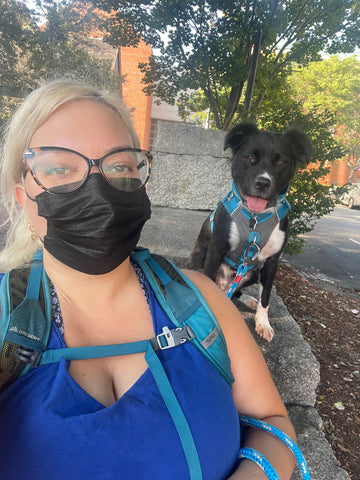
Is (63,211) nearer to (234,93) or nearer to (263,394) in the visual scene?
(263,394)

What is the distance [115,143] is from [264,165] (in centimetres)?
186

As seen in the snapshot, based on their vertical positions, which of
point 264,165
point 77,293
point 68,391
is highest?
point 264,165

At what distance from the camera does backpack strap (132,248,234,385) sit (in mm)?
1091

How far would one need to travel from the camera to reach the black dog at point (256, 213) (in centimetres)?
264

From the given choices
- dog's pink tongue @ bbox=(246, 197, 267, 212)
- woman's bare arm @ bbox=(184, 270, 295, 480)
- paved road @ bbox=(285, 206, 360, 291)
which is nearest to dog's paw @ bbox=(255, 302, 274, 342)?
dog's pink tongue @ bbox=(246, 197, 267, 212)

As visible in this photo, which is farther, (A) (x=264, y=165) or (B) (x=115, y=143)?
(A) (x=264, y=165)

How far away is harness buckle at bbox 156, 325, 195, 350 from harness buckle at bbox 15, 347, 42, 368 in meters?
0.37

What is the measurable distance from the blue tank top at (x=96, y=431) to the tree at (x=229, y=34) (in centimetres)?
501

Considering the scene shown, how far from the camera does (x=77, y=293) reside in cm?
112

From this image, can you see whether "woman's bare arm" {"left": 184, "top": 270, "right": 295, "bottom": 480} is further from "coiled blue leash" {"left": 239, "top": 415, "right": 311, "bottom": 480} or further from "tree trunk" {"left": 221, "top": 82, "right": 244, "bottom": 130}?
"tree trunk" {"left": 221, "top": 82, "right": 244, "bottom": 130}

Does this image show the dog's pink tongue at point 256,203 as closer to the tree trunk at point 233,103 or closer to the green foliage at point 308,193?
the green foliage at point 308,193

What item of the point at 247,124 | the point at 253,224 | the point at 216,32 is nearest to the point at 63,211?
the point at 253,224

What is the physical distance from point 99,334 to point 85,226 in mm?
383

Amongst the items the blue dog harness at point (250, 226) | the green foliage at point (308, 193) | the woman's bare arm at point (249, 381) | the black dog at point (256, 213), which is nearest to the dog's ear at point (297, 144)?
the black dog at point (256, 213)
